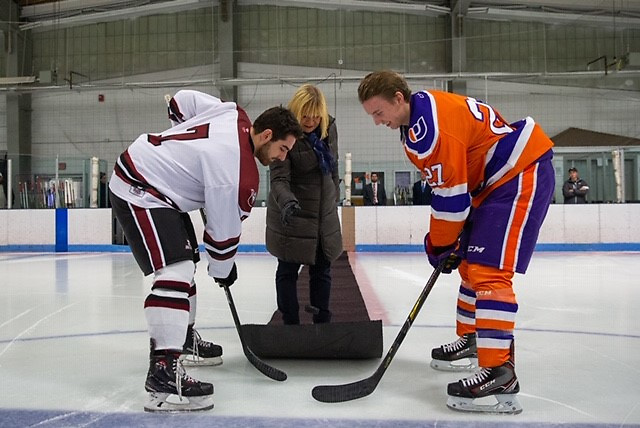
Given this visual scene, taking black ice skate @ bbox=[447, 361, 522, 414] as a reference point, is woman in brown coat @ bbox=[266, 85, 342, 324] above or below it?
above

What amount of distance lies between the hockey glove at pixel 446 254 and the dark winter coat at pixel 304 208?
0.60 meters

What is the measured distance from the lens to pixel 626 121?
11.6 m

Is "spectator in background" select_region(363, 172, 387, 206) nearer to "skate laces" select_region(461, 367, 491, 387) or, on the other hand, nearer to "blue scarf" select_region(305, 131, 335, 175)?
"blue scarf" select_region(305, 131, 335, 175)

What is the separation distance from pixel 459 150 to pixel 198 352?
1.18 meters

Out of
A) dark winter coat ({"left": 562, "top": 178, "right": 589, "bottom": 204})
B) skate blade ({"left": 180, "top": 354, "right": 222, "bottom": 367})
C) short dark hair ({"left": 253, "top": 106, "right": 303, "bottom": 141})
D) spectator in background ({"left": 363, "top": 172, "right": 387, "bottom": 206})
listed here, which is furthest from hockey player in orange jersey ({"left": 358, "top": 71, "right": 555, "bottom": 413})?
dark winter coat ({"left": 562, "top": 178, "right": 589, "bottom": 204})

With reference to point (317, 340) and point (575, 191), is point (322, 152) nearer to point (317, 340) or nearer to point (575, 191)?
point (317, 340)

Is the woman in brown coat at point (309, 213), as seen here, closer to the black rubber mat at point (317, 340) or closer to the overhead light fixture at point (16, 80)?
the black rubber mat at point (317, 340)

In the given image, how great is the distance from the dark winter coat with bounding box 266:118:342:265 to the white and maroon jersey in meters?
0.53

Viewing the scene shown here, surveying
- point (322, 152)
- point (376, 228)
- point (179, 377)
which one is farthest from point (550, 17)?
point (179, 377)

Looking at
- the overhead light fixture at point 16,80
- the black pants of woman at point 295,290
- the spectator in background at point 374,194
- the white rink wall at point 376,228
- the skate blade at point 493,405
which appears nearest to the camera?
the skate blade at point 493,405

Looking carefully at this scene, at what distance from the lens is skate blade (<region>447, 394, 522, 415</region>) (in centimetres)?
168

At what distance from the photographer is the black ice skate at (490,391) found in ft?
5.54

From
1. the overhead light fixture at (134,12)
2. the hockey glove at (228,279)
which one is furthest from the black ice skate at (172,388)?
the overhead light fixture at (134,12)

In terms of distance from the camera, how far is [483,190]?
188cm
